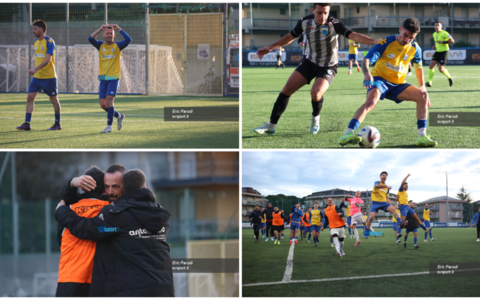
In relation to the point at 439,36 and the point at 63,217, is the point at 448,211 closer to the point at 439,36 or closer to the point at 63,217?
the point at 439,36

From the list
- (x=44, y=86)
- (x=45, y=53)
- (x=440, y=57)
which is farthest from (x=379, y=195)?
(x=440, y=57)

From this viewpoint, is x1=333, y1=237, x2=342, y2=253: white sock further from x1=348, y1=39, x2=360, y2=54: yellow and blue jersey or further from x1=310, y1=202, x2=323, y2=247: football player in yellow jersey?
x1=348, y1=39, x2=360, y2=54: yellow and blue jersey

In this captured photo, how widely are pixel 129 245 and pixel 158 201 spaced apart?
4.27m

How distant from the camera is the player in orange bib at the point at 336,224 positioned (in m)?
7.00

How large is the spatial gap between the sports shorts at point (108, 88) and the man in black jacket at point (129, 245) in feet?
13.7

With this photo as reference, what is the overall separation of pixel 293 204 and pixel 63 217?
25.2 ft

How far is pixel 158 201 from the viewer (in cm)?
766

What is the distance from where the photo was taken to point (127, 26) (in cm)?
1772

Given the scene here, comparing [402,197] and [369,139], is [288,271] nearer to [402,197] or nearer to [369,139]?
[369,139]

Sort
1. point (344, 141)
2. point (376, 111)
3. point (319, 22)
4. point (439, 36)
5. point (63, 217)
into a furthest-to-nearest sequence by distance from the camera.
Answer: point (439, 36) < point (376, 111) < point (319, 22) < point (344, 141) < point (63, 217)

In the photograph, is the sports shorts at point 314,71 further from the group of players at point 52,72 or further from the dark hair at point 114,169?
the group of players at point 52,72

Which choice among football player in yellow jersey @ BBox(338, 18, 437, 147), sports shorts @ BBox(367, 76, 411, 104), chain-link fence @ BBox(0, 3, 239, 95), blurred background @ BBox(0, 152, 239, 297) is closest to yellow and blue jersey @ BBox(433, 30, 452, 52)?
blurred background @ BBox(0, 152, 239, 297)

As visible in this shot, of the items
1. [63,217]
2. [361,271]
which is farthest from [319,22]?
[63,217]

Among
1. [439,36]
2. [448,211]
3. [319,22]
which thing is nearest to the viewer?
[319,22]
